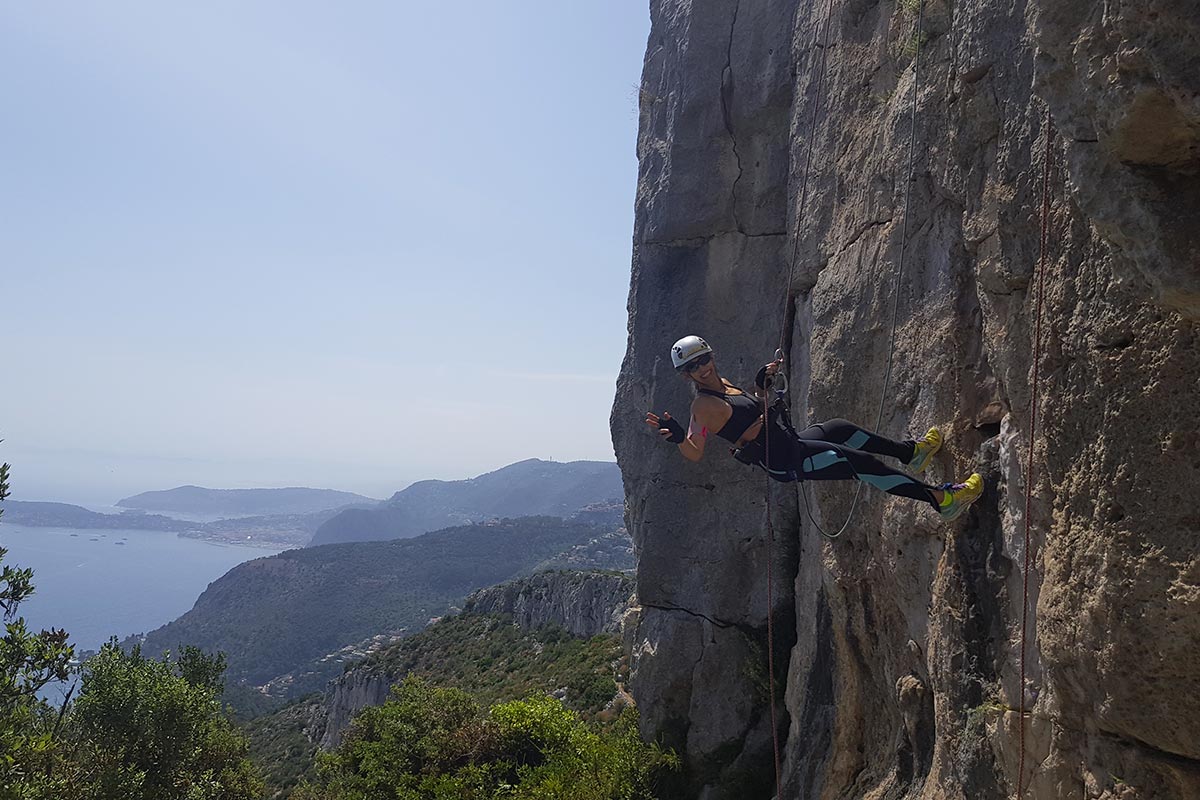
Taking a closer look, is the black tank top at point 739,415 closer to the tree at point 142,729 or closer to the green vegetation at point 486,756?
the green vegetation at point 486,756

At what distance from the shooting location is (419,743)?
15.9m

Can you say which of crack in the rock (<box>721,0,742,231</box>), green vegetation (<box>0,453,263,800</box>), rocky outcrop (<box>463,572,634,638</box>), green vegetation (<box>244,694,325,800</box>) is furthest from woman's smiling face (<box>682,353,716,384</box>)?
rocky outcrop (<box>463,572,634,638</box>)

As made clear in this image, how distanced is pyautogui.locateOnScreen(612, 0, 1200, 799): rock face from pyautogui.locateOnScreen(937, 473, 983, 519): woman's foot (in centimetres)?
15

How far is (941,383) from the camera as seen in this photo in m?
6.00

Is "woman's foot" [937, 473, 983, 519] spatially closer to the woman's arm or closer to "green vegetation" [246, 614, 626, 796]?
the woman's arm

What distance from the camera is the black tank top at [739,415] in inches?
277

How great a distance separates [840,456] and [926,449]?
2.27 feet

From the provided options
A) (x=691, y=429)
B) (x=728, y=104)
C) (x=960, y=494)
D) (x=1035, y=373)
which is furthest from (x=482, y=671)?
(x=1035, y=373)

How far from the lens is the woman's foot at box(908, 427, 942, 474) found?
584cm

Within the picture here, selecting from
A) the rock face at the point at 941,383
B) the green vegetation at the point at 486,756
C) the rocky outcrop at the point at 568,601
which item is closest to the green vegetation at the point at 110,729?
the green vegetation at the point at 486,756

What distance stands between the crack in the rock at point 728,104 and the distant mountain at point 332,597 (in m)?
82.0

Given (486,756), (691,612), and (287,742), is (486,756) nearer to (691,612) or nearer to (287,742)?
(691,612)

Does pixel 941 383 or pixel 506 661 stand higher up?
pixel 941 383

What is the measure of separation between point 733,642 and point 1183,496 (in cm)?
957
